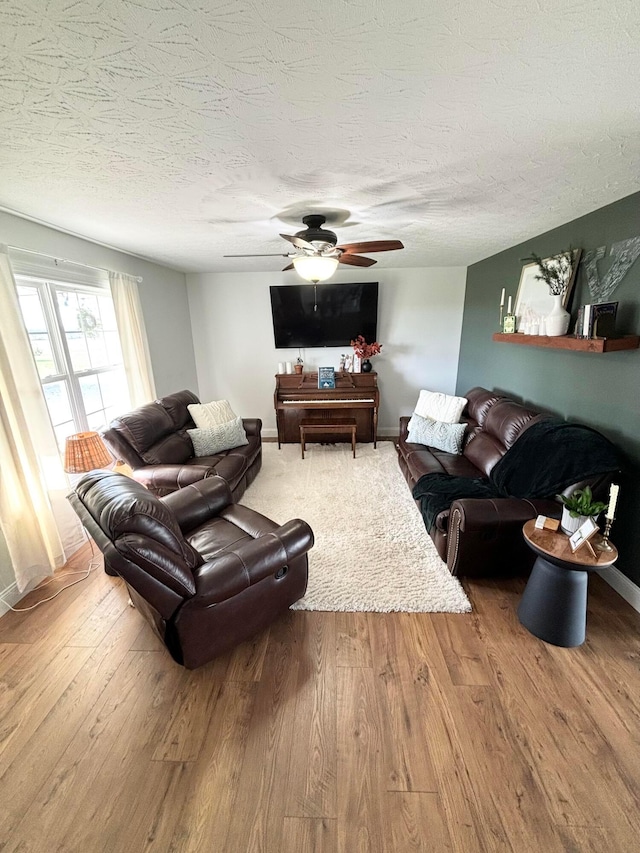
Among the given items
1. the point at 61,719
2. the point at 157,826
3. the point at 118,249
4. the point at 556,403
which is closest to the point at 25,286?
the point at 118,249

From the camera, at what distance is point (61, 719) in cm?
Result: 146

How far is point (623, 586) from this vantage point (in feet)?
6.72

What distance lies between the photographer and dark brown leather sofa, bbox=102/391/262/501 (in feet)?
8.63

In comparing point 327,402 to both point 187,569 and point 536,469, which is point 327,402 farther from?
point 187,569

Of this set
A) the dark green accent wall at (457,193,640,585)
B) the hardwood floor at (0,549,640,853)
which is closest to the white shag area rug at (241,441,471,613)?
the hardwood floor at (0,549,640,853)

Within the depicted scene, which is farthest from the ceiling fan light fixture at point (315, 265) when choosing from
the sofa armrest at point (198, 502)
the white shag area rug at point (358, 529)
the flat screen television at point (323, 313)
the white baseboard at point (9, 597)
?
the white baseboard at point (9, 597)

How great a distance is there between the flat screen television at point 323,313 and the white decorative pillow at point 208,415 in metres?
1.57

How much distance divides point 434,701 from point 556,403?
7.69 ft

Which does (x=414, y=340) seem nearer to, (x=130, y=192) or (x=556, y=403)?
(x=556, y=403)

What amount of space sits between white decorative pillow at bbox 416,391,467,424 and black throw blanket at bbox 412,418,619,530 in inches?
35.9

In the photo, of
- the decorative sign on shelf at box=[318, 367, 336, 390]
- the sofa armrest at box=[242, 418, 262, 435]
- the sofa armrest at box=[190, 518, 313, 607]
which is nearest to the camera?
the sofa armrest at box=[190, 518, 313, 607]

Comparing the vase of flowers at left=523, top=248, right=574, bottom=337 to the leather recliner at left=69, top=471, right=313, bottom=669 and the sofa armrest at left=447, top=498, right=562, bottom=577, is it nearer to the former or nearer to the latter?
the sofa armrest at left=447, top=498, right=562, bottom=577

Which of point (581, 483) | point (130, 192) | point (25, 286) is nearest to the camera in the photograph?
point (130, 192)

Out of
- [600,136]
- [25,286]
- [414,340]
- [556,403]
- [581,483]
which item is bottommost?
[581,483]
